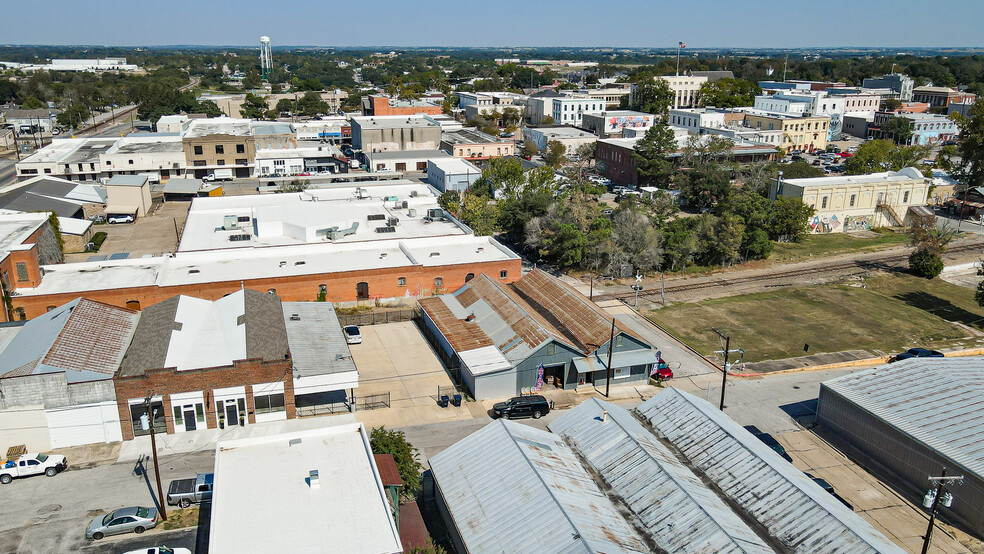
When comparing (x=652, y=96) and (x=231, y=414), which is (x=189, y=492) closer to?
(x=231, y=414)

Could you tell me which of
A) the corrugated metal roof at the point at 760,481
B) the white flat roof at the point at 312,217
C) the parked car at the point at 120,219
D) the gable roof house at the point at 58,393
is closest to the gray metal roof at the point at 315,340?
the gable roof house at the point at 58,393

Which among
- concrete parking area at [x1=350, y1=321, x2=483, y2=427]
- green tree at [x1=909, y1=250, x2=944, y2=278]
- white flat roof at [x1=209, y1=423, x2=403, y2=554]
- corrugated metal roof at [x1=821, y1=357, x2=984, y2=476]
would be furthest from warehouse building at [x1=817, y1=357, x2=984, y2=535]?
green tree at [x1=909, y1=250, x2=944, y2=278]

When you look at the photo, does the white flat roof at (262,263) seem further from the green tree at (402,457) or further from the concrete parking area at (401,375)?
the green tree at (402,457)

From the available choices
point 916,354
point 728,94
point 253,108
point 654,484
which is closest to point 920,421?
point 916,354

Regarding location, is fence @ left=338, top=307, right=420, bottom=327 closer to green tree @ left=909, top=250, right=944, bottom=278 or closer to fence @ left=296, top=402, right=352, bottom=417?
fence @ left=296, top=402, right=352, bottom=417

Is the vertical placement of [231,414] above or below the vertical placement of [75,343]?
below
